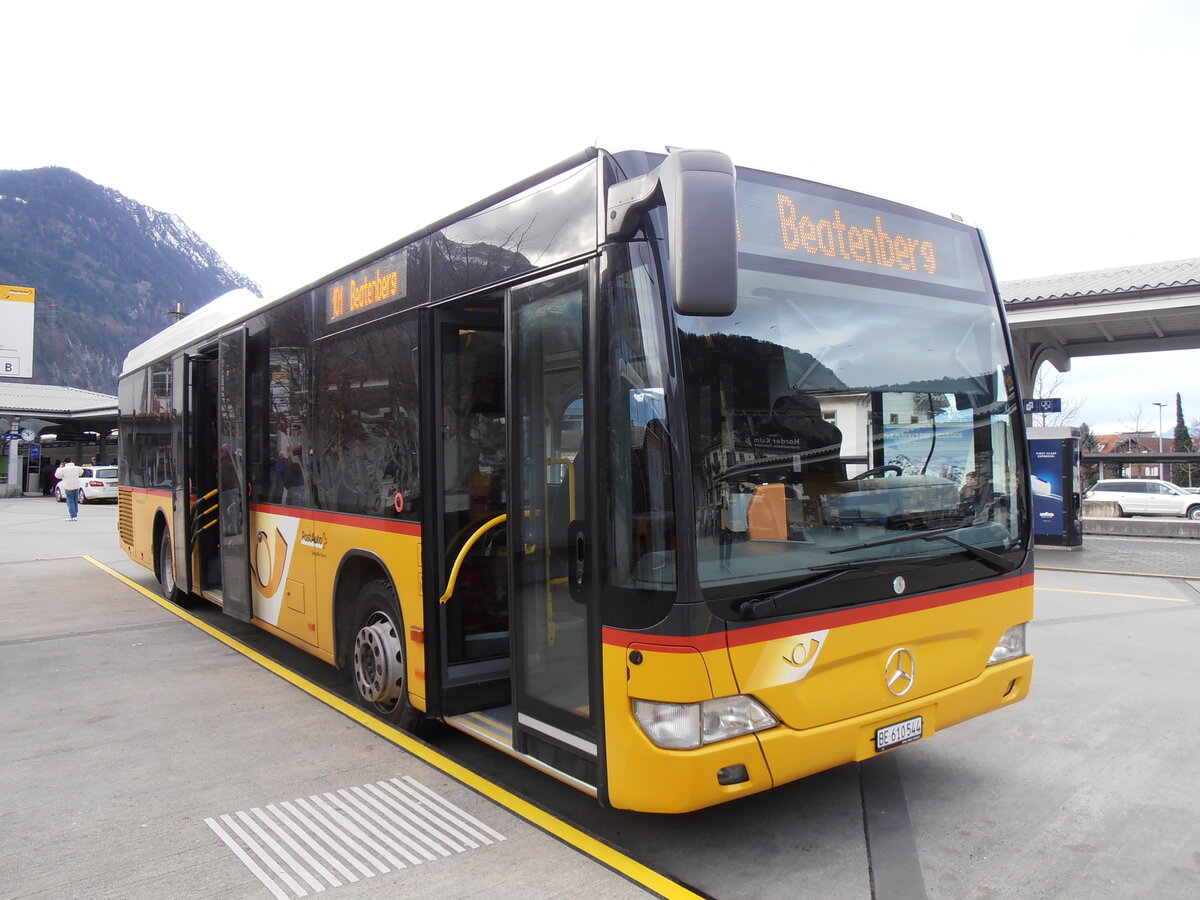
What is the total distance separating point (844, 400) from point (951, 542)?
84cm

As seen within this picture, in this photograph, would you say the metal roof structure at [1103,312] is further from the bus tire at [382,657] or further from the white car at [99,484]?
the white car at [99,484]

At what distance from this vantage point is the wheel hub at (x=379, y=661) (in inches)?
203

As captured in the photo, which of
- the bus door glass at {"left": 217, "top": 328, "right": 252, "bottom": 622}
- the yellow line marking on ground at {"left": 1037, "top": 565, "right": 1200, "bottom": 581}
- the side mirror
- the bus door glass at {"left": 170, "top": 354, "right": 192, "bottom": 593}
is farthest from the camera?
the yellow line marking on ground at {"left": 1037, "top": 565, "right": 1200, "bottom": 581}

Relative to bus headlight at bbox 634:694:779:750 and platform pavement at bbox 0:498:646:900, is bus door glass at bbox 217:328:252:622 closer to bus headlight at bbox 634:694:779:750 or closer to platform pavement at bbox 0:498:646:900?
platform pavement at bbox 0:498:646:900

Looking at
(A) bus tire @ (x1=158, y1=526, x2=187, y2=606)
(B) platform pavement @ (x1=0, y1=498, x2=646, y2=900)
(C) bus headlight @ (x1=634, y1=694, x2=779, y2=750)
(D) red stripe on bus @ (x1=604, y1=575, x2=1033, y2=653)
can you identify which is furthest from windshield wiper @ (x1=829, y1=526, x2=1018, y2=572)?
(A) bus tire @ (x1=158, y1=526, x2=187, y2=606)

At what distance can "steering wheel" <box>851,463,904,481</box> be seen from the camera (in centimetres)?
377

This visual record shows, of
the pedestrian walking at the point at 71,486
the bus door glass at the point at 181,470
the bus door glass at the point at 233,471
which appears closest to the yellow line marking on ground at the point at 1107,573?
the bus door glass at the point at 233,471

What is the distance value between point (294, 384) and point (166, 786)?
2.90 m

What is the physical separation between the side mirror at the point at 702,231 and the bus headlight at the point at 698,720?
4.74ft

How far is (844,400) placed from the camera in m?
3.76

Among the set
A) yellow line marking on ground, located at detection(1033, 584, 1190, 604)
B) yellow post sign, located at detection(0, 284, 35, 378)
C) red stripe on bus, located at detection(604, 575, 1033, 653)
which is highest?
yellow post sign, located at detection(0, 284, 35, 378)

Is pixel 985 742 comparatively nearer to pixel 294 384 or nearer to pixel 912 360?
pixel 912 360

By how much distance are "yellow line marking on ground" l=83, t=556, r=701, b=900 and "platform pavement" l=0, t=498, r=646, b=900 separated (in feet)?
0.20

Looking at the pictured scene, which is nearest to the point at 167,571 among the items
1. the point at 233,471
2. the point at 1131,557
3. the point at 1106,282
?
the point at 233,471
